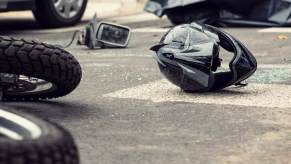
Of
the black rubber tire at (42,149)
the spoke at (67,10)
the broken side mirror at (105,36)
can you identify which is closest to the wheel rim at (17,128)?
the black rubber tire at (42,149)

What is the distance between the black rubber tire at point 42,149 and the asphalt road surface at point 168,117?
0.39 meters

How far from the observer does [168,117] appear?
3.45 metres

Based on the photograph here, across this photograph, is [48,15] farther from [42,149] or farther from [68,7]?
[42,149]

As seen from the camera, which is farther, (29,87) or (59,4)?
(59,4)

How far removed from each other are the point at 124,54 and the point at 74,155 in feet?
14.5

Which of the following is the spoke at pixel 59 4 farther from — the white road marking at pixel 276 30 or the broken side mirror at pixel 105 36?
the white road marking at pixel 276 30

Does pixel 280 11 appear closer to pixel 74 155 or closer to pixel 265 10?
pixel 265 10

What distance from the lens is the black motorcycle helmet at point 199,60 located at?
3934 mm

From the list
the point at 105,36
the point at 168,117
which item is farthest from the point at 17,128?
the point at 105,36

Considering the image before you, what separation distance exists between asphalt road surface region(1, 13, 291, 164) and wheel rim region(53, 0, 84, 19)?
351 cm

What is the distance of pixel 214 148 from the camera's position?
2.86m

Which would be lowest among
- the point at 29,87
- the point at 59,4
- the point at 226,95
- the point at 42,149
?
the point at 59,4

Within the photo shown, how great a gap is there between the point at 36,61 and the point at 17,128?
5.05 ft

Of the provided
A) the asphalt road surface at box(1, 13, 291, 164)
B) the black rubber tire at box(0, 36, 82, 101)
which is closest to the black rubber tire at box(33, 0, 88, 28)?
the asphalt road surface at box(1, 13, 291, 164)
